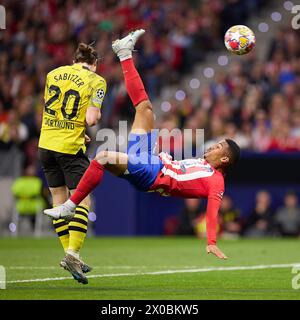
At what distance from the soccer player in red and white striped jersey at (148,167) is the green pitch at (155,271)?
0.70 m

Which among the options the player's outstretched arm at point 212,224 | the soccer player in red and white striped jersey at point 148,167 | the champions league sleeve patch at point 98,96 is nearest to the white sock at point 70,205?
the soccer player in red and white striped jersey at point 148,167

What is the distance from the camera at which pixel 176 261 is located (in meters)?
13.6

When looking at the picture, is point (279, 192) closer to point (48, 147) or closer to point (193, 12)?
point (193, 12)

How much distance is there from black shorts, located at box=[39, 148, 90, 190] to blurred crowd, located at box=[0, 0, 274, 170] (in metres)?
10.0

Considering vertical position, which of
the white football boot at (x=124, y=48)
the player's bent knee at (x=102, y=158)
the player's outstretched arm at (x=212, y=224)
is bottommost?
the player's outstretched arm at (x=212, y=224)

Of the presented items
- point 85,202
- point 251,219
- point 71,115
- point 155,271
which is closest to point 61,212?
point 85,202

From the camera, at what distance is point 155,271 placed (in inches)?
466

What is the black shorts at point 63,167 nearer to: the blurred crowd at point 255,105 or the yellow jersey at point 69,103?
the yellow jersey at point 69,103

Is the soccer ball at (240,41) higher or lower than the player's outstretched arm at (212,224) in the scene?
higher

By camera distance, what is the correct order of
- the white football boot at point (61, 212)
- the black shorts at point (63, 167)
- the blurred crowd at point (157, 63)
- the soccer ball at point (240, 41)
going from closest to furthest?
1. the white football boot at point (61, 212)
2. the black shorts at point (63, 167)
3. the soccer ball at point (240, 41)
4. the blurred crowd at point (157, 63)

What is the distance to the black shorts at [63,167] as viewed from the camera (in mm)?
10445

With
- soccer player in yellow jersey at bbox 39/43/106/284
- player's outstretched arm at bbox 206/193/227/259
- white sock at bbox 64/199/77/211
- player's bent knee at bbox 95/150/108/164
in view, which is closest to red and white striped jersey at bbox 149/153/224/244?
player's outstretched arm at bbox 206/193/227/259

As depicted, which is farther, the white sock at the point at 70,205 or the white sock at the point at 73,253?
the white sock at the point at 73,253

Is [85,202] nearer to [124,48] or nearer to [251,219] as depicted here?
[124,48]
